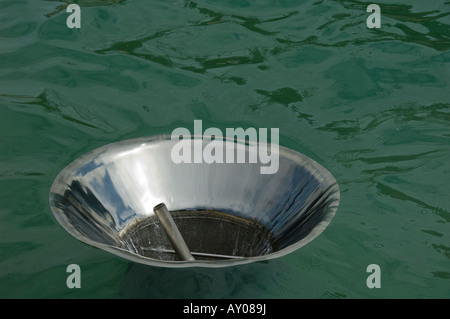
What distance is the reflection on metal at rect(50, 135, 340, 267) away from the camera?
2.69 metres

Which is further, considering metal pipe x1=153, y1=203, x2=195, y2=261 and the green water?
the green water

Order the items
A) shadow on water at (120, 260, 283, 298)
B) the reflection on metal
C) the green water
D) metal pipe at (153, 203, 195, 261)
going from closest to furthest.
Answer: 1. metal pipe at (153, 203, 195, 261)
2. the reflection on metal
3. shadow on water at (120, 260, 283, 298)
4. the green water

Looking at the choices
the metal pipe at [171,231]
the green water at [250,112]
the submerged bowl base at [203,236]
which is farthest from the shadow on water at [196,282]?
Answer: the metal pipe at [171,231]

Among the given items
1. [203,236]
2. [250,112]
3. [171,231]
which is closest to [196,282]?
[203,236]

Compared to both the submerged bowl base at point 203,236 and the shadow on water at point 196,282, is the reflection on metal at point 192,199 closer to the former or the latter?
the submerged bowl base at point 203,236

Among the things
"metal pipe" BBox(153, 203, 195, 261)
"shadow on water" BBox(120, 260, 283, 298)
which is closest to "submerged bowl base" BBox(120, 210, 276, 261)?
"metal pipe" BBox(153, 203, 195, 261)

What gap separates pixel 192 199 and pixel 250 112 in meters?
2.17

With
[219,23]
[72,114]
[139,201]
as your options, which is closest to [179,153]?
[139,201]

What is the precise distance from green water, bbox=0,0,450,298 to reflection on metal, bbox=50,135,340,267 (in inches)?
17.1

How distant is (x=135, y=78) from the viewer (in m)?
5.46

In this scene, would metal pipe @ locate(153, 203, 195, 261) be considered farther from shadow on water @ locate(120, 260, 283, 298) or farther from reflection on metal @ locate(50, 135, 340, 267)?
shadow on water @ locate(120, 260, 283, 298)

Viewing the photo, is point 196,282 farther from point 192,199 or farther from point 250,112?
point 250,112

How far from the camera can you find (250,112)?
199 inches
